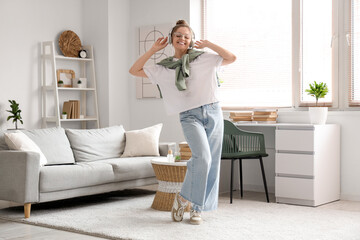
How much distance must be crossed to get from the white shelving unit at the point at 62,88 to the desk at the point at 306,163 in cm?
275

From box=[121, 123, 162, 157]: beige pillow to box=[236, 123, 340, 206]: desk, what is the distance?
1.30 metres

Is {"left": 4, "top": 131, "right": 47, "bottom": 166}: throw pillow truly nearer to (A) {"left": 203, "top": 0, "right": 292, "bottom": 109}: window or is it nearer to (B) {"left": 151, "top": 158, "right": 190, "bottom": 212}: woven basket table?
(B) {"left": 151, "top": 158, "right": 190, "bottom": 212}: woven basket table

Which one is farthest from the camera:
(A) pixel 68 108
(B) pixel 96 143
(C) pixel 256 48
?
(A) pixel 68 108

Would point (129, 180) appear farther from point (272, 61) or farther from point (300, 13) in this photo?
point (300, 13)

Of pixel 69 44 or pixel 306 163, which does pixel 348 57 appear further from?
pixel 69 44

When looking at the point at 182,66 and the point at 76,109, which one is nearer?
the point at 182,66

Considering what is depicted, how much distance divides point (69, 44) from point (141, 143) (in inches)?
77.3

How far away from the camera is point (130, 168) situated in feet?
16.1

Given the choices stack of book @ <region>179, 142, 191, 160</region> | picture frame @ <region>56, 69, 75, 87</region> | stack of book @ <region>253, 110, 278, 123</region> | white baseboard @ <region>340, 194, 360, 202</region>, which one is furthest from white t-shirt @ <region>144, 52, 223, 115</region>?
picture frame @ <region>56, 69, 75, 87</region>

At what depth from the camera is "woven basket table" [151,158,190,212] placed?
428 cm

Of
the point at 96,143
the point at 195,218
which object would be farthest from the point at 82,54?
the point at 195,218

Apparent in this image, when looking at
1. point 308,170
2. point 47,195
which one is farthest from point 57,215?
point 308,170

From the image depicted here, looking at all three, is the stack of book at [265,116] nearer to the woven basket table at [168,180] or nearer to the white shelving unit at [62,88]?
the woven basket table at [168,180]

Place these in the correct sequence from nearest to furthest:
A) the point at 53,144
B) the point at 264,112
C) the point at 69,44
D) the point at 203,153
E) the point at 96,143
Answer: the point at 203,153, the point at 53,144, the point at 96,143, the point at 264,112, the point at 69,44
